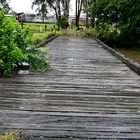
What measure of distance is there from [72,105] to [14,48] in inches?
126

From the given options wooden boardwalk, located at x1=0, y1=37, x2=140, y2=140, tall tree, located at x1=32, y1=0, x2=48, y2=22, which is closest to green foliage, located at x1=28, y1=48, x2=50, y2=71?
wooden boardwalk, located at x1=0, y1=37, x2=140, y2=140

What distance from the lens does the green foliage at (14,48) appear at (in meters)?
9.66

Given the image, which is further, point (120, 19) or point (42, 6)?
point (42, 6)

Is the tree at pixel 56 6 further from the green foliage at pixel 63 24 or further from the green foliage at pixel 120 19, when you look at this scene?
the green foliage at pixel 120 19

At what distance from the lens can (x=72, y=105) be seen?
22.7 ft

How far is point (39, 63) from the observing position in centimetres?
1100

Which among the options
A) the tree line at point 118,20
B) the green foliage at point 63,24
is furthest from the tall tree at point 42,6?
the tree line at point 118,20

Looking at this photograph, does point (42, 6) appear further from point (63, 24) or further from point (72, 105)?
point (72, 105)

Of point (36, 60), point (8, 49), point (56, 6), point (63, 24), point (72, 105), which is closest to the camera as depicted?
point (72, 105)

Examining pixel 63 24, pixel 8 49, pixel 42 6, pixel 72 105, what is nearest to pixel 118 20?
pixel 63 24

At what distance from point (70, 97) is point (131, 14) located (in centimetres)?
2215

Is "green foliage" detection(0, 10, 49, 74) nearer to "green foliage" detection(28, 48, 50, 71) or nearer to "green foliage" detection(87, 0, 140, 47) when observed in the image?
"green foliage" detection(28, 48, 50, 71)

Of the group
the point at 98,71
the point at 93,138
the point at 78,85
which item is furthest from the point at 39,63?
the point at 93,138

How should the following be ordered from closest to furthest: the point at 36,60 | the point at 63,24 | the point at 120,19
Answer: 1. the point at 36,60
2. the point at 120,19
3. the point at 63,24
